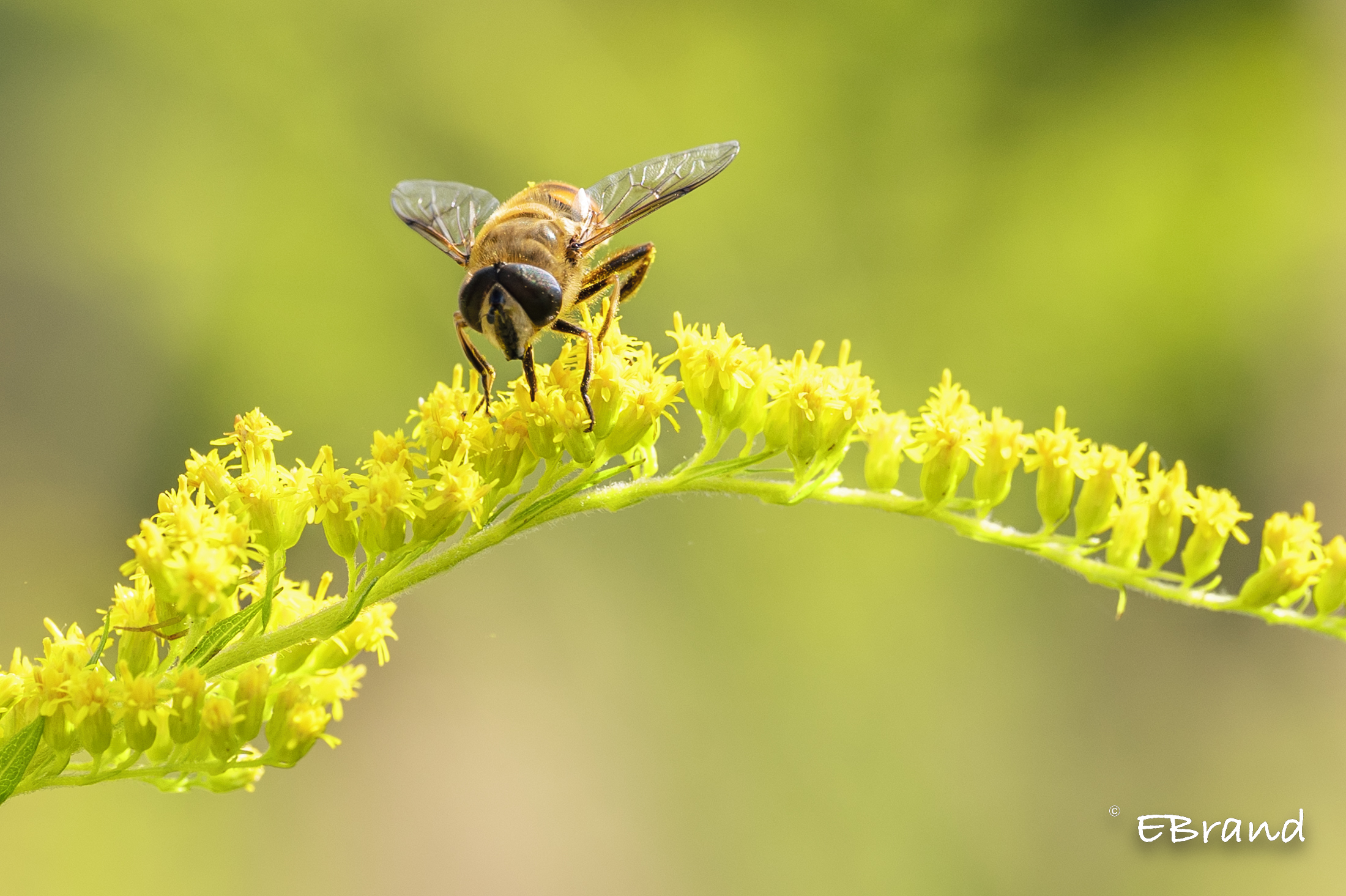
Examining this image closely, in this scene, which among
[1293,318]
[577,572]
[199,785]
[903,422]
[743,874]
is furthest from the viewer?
[1293,318]

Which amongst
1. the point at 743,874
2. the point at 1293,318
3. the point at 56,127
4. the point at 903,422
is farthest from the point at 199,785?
the point at 1293,318

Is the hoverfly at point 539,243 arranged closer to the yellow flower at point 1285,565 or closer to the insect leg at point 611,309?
the insect leg at point 611,309

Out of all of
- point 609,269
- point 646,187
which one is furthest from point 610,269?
point 646,187

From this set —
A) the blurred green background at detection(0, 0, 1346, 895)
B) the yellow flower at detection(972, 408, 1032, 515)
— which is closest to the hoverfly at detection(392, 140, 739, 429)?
the yellow flower at detection(972, 408, 1032, 515)

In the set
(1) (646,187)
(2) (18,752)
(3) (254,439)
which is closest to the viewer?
(2) (18,752)

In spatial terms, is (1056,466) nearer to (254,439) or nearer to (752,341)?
(254,439)

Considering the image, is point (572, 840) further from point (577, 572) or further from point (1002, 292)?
point (1002, 292)
